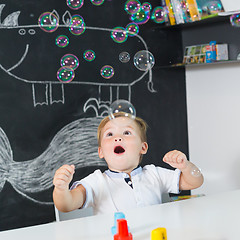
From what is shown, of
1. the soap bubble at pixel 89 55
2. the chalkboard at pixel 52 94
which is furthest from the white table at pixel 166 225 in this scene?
the soap bubble at pixel 89 55

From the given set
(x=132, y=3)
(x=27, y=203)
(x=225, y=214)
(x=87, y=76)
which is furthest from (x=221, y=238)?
(x=87, y=76)

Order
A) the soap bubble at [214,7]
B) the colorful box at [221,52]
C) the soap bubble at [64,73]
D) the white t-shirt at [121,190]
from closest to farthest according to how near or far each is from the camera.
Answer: the white t-shirt at [121,190], the soap bubble at [64,73], the soap bubble at [214,7], the colorful box at [221,52]

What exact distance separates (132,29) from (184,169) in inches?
67.8

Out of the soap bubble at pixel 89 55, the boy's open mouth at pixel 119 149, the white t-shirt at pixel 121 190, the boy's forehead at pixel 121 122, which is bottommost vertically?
the white t-shirt at pixel 121 190

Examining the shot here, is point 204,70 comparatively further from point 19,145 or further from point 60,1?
point 19,145

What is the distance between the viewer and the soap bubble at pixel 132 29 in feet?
11.2

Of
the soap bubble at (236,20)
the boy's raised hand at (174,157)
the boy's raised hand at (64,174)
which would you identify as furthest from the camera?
the soap bubble at (236,20)

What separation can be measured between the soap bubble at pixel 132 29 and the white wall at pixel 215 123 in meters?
0.66

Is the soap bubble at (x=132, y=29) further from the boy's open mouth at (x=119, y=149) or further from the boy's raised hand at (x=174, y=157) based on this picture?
the boy's raised hand at (x=174, y=157)

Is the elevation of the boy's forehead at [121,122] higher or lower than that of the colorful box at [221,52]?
lower

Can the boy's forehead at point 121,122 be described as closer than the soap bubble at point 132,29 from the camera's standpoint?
Yes

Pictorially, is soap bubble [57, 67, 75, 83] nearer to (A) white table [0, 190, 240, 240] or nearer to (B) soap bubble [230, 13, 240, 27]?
(B) soap bubble [230, 13, 240, 27]

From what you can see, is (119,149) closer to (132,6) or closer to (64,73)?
(64,73)

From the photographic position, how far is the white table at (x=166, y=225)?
4.27 ft
